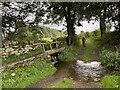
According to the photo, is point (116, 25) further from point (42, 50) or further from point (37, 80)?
point (37, 80)

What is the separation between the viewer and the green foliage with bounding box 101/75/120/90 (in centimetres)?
1653

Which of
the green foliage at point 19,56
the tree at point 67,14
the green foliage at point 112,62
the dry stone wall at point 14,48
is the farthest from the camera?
the tree at point 67,14

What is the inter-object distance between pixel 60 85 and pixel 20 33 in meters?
15.2

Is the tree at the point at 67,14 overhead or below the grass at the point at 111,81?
overhead

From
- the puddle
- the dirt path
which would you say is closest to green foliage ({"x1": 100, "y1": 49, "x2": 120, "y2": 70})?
the puddle

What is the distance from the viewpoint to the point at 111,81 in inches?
680

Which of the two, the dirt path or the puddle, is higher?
A: the dirt path

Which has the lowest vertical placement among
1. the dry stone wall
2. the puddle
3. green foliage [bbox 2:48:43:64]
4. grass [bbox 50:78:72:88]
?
the puddle

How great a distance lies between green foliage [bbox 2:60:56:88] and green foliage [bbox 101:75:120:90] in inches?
186

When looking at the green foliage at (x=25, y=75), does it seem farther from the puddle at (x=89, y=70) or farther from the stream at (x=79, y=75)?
the puddle at (x=89, y=70)

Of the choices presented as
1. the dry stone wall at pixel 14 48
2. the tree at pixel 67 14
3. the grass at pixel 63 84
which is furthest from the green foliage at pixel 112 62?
the tree at pixel 67 14

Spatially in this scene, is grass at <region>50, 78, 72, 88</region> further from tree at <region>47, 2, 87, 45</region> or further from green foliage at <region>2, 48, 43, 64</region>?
tree at <region>47, 2, 87, 45</region>

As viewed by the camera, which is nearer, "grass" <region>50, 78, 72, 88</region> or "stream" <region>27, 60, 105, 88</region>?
"grass" <region>50, 78, 72, 88</region>

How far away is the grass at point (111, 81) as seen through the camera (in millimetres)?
16531
